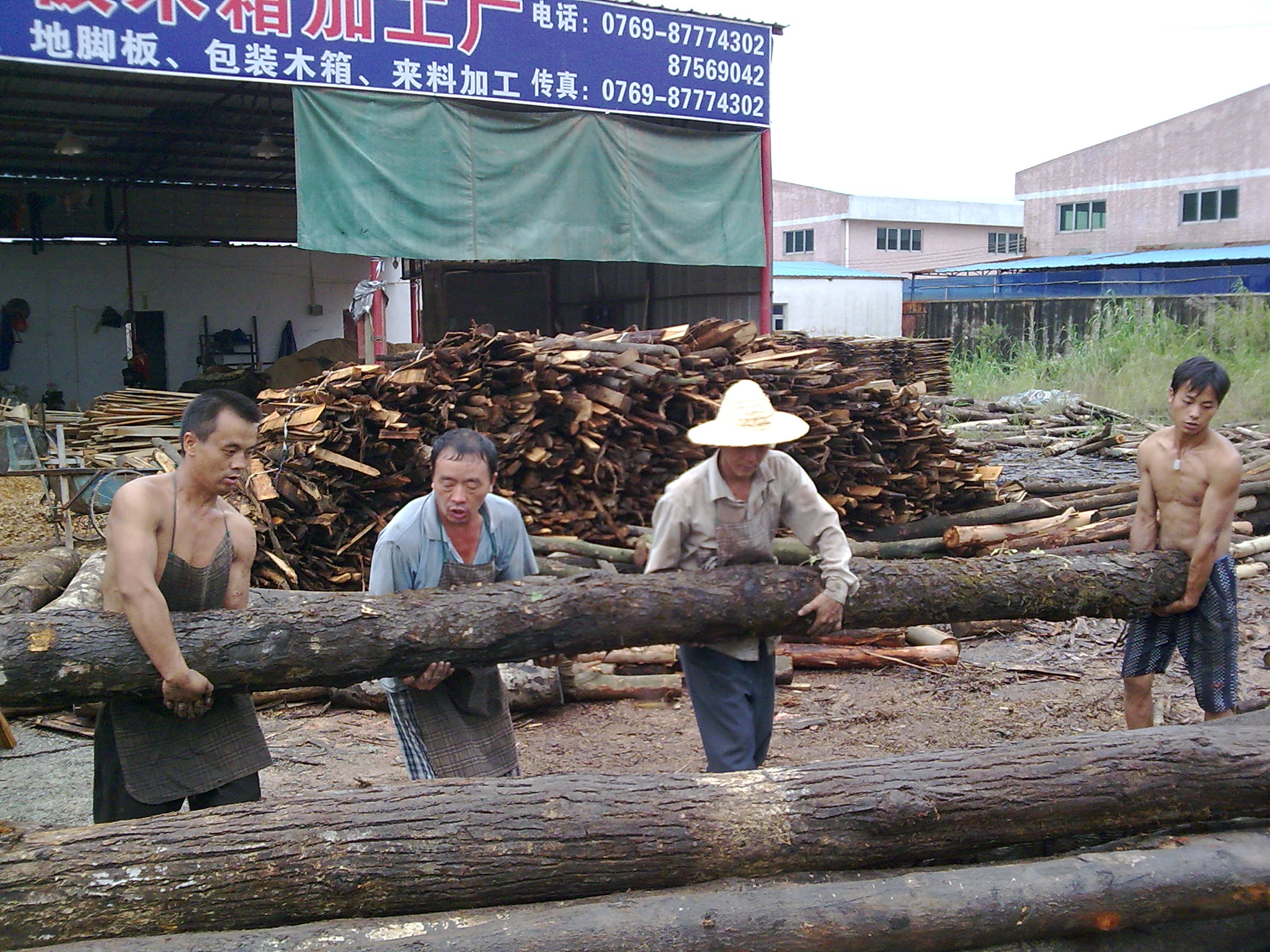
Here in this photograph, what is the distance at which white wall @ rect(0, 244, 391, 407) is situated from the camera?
1716 centimetres

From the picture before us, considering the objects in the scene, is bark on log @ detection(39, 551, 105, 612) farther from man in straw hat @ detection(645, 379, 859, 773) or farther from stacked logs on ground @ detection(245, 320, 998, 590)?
man in straw hat @ detection(645, 379, 859, 773)

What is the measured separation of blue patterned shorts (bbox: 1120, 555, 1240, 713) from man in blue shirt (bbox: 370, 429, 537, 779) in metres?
2.85

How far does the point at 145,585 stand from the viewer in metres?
3.11

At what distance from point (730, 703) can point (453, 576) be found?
3.75ft

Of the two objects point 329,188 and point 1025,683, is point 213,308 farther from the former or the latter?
point 1025,683

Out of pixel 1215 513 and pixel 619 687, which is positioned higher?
pixel 1215 513

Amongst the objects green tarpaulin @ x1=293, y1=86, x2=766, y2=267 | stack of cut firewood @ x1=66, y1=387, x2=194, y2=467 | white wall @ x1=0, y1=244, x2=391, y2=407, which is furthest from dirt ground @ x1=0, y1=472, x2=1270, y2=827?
white wall @ x1=0, y1=244, x2=391, y2=407

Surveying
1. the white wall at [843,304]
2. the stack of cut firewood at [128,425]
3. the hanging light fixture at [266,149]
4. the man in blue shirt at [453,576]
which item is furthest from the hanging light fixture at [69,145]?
the white wall at [843,304]

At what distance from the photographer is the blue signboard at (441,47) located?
8.66 meters

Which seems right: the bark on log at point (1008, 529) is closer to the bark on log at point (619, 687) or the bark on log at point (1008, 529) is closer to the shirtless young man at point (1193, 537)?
the bark on log at point (619, 687)

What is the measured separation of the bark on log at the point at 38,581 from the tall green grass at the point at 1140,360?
1589 centimetres

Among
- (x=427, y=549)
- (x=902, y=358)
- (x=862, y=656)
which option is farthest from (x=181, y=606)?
(x=902, y=358)

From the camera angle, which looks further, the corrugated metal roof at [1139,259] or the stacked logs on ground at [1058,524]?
the corrugated metal roof at [1139,259]

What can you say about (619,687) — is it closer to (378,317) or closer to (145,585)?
(145,585)
